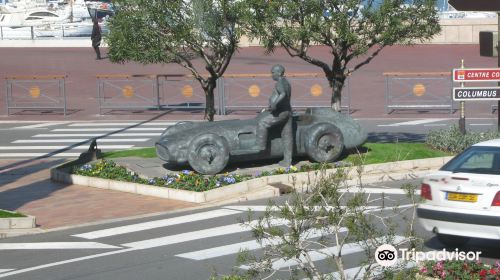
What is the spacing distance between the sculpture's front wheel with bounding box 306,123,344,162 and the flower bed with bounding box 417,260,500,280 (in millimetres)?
8145

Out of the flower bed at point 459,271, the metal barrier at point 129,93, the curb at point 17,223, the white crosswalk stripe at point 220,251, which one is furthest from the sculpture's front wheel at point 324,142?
the metal barrier at point 129,93

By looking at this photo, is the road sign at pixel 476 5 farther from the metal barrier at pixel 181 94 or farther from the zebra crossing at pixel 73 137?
the metal barrier at pixel 181 94

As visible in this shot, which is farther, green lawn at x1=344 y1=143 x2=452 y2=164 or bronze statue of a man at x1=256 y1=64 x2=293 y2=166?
green lawn at x1=344 y1=143 x2=452 y2=164

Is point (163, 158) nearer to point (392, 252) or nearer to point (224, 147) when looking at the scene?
→ point (224, 147)

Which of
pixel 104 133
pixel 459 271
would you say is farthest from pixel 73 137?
pixel 459 271

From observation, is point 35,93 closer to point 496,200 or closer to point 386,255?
point 496,200

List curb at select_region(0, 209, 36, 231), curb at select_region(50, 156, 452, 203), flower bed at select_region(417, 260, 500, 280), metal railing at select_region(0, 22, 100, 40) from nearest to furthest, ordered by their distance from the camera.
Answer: flower bed at select_region(417, 260, 500, 280), curb at select_region(0, 209, 36, 231), curb at select_region(50, 156, 452, 203), metal railing at select_region(0, 22, 100, 40)

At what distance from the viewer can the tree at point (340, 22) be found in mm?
18812

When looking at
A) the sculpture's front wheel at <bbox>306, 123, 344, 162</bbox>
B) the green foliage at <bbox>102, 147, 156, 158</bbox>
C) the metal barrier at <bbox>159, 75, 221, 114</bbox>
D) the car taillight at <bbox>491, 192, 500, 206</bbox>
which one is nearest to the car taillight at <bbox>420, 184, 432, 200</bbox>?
the car taillight at <bbox>491, 192, 500, 206</bbox>

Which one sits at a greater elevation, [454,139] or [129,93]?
[129,93]

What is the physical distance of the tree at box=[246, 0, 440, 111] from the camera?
18.8m

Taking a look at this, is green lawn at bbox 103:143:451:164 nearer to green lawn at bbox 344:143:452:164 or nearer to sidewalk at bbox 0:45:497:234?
green lawn at bbox 344:143:452:164

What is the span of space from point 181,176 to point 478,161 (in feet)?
22.5

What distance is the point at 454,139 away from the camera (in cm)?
2031
